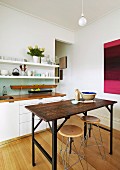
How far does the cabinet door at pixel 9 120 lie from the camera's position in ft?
7.12

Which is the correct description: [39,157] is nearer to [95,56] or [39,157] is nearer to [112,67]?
[112,67]

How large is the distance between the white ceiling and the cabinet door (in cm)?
229

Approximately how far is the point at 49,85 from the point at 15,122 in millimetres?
1400

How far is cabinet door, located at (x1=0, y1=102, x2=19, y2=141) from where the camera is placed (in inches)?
85.4

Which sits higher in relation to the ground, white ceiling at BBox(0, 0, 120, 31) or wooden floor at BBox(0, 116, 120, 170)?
white ceiling at BBox(0, 0, 120, 31)

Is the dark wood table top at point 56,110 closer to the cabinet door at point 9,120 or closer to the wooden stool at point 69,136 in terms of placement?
the wooden stool at point 69,136

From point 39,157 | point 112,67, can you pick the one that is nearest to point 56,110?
point 39,157

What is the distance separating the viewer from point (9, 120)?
224 centimetres

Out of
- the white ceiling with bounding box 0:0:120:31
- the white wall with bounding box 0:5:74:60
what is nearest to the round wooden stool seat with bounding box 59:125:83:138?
the white wall with bounding box 0:5:74:60

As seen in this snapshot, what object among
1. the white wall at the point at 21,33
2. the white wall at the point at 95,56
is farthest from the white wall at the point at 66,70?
the white wall at the point at 21,33

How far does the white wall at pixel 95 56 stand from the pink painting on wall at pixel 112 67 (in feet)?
0.36

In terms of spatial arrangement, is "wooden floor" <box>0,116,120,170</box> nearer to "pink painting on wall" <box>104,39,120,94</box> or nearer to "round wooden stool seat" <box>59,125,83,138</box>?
"round wooden stool seat" <box>59,125,83,138</box>

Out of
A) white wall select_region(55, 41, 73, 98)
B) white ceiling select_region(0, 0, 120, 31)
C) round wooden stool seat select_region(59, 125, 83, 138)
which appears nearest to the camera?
round wooden stool seat select_region(59, 125, 83, 138)

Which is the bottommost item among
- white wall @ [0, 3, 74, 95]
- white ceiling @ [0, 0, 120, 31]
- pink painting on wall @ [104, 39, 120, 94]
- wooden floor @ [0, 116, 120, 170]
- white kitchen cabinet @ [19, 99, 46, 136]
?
wooden floor @ [0, 116, 120, 170]
